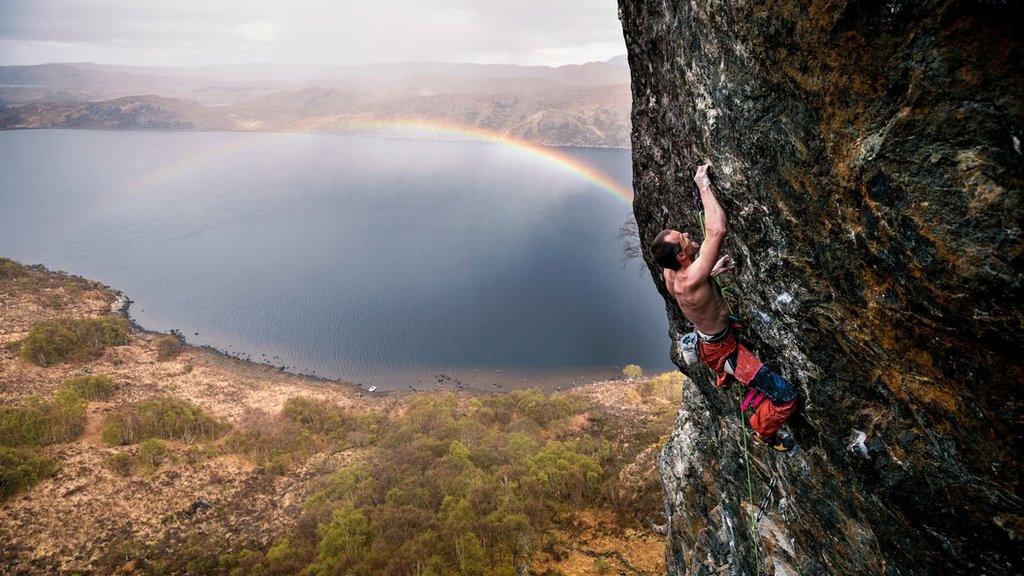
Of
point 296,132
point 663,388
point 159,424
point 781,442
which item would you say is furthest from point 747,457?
point 296,132

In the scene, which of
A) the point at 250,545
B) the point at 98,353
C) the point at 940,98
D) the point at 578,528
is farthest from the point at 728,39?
the point at 98,353

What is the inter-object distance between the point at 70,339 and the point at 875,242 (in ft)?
129

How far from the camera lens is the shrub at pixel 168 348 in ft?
102

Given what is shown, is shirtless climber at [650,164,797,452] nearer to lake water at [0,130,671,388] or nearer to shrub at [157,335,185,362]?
lake water at [0,130,671,388]

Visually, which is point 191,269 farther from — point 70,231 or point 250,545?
point 250,545

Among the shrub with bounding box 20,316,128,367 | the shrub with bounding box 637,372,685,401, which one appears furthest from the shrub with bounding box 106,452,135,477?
the shrub with bounding box 637,372,685,401

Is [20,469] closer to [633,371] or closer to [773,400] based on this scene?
[773,400]

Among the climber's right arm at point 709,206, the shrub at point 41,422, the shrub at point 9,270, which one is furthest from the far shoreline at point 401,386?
the climber's right arm at point 709,206

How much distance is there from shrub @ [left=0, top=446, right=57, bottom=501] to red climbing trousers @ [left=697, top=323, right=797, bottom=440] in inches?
949

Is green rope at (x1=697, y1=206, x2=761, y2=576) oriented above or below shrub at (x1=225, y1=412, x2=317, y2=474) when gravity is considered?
above

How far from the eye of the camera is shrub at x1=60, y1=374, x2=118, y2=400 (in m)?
24.8

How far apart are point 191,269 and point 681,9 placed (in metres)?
54.7

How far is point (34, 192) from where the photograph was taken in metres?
77.4

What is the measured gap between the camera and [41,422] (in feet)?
69.6
